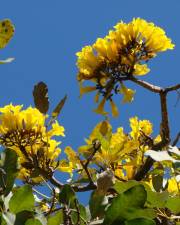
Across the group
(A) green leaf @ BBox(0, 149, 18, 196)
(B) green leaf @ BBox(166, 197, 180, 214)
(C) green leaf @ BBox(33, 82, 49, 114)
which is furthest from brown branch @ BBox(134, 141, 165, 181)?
(A) green leaf @ BBox(0, 149, 18, 196)

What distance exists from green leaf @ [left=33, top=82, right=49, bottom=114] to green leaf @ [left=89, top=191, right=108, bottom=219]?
63 centimetres

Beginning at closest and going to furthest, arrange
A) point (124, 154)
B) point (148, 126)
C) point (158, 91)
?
1. point (124, 154)
2. point (158, 91)
3. point (148, 126)

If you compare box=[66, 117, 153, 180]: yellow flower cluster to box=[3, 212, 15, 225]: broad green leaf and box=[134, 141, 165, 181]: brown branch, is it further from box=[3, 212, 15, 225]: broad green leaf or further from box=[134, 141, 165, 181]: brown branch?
box=[3, 212, 15, 225]: broad green leaf

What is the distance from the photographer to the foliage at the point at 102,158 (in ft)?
3.51

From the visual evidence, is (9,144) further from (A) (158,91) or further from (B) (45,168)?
(A) (158,91)

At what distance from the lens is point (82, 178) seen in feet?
6.13

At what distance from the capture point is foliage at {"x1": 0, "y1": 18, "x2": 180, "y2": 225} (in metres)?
1.07

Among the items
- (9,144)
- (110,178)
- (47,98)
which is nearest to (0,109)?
(9,144)

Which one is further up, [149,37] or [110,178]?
[149,37]

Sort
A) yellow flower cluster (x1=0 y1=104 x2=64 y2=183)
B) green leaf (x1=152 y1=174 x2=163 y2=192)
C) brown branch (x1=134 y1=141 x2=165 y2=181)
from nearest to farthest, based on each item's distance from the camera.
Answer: green leaf (x1=152 y1=174 x2=163 y2=192), brown branch (x1=134 y1=141 x2=165 y2=181), yellow flower cluster (x1=0 y1=104 x2=64 y2=183)

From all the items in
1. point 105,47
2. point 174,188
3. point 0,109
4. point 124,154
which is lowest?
point 174,188

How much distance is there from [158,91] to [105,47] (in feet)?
1.29

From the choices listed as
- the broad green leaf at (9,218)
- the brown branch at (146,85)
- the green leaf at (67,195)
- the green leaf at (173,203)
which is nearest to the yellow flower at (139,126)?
the brown branch at (146,85)

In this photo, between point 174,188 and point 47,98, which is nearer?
point 47,98
